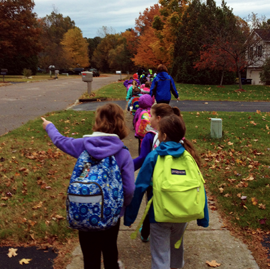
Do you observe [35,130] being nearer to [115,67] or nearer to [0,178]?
[0,178]

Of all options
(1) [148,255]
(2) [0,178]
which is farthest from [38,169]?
(1) [148,255]

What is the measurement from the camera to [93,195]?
85.4 inches

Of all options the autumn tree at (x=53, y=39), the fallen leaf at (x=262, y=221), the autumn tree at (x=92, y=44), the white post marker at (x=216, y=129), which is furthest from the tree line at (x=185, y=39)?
the autumn tree at (x=92, y=44)

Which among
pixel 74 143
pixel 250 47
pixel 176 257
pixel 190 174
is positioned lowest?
pixel 176 257

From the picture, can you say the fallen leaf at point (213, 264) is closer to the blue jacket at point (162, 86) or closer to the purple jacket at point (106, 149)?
the purple jacket at point (106, 149)

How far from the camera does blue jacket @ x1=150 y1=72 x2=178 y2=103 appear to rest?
27.7ft

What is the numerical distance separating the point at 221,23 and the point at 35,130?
1052 inches

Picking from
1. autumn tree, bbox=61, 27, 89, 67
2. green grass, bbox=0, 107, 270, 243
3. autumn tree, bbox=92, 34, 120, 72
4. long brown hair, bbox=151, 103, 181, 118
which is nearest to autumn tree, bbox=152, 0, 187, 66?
green grass, bbox=0, 107, 270, 243

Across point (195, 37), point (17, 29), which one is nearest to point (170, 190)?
point (195, 37)

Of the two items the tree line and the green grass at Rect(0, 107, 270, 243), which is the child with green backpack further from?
the tree line

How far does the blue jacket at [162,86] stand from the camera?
844 centimetres

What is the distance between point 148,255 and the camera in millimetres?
3490

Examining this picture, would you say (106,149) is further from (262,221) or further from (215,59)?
(215,59)

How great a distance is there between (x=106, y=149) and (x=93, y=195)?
0.35 meters
